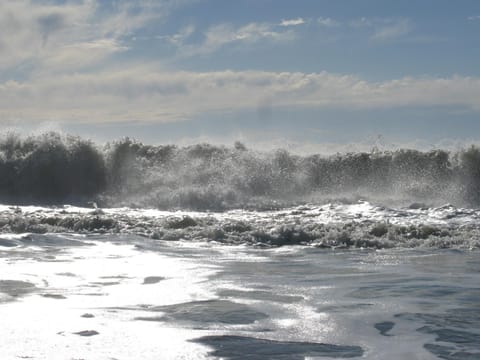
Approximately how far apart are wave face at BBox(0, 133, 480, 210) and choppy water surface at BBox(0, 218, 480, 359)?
712 centimetres

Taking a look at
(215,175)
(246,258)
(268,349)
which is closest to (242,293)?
(268,349)

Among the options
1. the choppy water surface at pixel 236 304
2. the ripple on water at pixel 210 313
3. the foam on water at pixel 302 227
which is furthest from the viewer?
the foam on water at pixel 302 227

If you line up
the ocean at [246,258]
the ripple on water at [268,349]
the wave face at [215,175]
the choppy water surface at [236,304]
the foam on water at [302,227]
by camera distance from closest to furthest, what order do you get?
the ripple on water at [268,349] → the choppy water surface at [236,304] → the ocean at [246,258] → the foam on water at [302,227] → the wave face at [215,175]

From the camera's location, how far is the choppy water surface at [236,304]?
14.9 ft

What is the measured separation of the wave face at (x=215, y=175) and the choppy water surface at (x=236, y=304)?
7125 millimetres

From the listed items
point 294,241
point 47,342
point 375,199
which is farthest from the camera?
point 375,199

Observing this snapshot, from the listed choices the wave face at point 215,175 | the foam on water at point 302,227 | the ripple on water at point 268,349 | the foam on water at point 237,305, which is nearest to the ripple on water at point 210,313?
the foam on water at point 237,305

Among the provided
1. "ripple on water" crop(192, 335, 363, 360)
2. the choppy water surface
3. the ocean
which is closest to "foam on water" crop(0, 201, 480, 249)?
the ocean

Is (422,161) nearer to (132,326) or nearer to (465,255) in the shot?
(465,255)

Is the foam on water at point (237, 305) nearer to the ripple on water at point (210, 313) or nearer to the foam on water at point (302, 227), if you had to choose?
the ripple on water at point (210, 313)

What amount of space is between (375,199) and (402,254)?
23.8 ft

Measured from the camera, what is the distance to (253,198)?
16797mm

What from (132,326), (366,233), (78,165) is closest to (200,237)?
(366,233)

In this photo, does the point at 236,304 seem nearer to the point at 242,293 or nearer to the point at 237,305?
the point at 237,305
